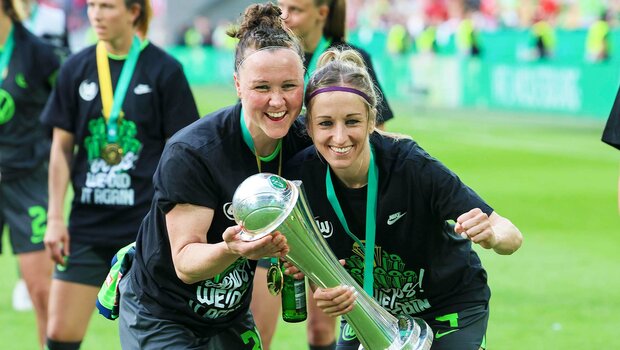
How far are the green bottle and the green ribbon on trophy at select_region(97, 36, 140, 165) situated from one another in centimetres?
195

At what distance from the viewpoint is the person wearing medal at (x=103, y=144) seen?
6.25 metres

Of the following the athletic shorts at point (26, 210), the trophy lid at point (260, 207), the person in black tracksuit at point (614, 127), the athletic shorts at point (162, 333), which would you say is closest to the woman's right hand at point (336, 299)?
the trophy lid at point (260, 207)

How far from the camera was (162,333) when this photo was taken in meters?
4.72

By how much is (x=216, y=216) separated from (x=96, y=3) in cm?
227

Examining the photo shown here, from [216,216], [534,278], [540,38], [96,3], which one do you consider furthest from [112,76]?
[540,38]

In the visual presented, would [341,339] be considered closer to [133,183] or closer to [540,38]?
[133,183]

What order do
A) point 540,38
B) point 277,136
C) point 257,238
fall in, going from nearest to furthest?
point 257,238
point 277,136
point 540,38

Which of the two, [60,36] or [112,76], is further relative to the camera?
[60,36]

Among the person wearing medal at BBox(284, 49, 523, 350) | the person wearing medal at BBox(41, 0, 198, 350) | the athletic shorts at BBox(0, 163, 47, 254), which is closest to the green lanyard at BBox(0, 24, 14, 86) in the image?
the athletic shorts at BBox(0, 163, 47, 254)

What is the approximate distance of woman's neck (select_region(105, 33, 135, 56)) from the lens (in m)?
6.37

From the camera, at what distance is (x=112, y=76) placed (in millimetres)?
6352

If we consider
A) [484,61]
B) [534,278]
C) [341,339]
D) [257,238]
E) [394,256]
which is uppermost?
[257,238]

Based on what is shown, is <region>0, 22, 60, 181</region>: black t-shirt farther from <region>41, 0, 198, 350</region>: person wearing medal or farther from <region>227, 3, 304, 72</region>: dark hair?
<region>227, 3, 304, 72</region>: dark hair

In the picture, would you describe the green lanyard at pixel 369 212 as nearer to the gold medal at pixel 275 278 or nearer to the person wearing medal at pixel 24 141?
the gold medal at pixel 275 278
